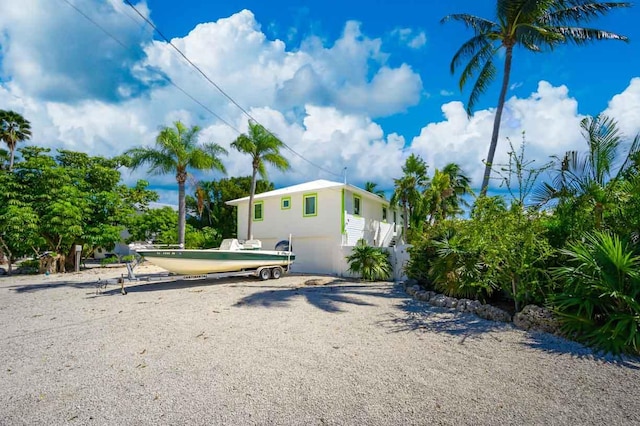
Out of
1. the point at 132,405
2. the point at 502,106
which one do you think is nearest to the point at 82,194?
the point at 132,405

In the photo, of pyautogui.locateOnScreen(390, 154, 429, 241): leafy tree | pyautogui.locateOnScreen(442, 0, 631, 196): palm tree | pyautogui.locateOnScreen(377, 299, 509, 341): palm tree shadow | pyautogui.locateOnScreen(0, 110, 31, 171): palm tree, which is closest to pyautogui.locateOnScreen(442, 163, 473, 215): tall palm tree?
pyautogui.locateOnScreen(390, 154, 429, 241): leafy tree

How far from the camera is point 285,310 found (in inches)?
313

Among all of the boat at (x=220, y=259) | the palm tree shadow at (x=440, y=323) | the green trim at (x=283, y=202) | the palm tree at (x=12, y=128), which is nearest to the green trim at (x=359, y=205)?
the green trim at (x=283, y=202)

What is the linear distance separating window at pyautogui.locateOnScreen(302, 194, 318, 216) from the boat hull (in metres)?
5.30

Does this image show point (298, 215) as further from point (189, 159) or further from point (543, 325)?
point (543, 325)

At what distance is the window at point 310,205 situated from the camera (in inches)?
723

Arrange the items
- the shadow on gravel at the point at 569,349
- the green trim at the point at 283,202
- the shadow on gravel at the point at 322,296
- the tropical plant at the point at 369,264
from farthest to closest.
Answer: the green trim at the point at 283,202 → the tropical plant at the point at 369,264 → the shadow on gravel at the point at 322,296 → the shadow on gravel at the point at 569,349

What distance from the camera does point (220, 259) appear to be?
11.9 metres

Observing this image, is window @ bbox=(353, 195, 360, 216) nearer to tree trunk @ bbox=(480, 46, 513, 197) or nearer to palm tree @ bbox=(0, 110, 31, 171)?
tree trunk @ bbox=(480, 46, 513, 197)

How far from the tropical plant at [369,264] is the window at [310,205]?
4.28 m

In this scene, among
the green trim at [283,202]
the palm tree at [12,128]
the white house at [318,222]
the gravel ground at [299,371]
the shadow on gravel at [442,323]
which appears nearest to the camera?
the gravel ground at [299,371]

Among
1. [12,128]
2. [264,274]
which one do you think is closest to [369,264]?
[264,274]

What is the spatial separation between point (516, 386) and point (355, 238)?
14818mm

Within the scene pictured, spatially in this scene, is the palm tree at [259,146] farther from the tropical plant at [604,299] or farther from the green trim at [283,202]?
the tropical plant at [604,299]
